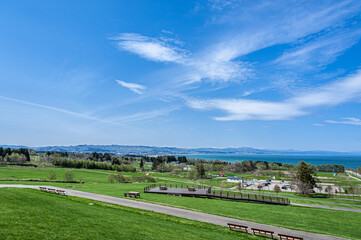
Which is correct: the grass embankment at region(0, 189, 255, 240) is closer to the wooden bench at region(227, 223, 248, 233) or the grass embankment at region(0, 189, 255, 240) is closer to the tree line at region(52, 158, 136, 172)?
the wooden bench at region(227, 223, 248, 233)

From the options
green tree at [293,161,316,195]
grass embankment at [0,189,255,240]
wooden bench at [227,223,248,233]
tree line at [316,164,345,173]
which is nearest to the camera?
grass embankment at [0,189,255,240]

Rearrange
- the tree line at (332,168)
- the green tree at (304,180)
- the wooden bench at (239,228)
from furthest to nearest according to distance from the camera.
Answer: the tree line at (332,168) < the green tree at (304,180) < the wooden bench at (239,228)

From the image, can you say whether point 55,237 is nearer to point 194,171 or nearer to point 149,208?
point 149,208

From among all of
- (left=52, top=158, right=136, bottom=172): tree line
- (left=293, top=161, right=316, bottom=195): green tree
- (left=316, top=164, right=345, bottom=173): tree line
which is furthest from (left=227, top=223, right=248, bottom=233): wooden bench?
(left=316, top=164, right=345, bottom=173): tree line

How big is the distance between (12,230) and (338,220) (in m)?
33.8

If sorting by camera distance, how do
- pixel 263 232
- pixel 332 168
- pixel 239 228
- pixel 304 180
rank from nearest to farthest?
pixel 263 232 < pixel 239 228 < pixel 304 180 < pixel 332 168

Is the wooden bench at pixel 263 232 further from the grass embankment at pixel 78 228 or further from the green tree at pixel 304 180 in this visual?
the green tree at pixel 304 180

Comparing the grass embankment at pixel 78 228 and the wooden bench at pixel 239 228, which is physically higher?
the grass embankment at pixel 78 228

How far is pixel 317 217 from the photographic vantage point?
91.4 ft

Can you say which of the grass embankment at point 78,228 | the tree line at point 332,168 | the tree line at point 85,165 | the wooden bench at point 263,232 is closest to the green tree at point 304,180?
the wooden bench at point 263,232

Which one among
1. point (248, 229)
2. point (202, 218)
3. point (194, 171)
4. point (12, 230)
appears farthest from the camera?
point (194, 171)

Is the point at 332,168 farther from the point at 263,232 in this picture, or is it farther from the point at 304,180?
the point at 263,232

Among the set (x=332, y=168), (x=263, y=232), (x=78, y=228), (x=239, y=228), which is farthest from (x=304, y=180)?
(x=332, y=168)

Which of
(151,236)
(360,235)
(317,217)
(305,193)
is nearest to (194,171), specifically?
(305,193)
